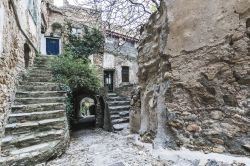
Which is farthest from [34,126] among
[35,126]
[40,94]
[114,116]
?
[114,116]

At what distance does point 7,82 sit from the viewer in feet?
15.0

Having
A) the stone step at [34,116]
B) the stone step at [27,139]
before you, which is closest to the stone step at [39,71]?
the stone step at [34,116]

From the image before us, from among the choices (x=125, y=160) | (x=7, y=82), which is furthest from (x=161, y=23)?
(x=7, y=82)

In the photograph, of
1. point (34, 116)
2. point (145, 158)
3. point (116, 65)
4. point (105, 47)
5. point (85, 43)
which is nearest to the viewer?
point (145, 158)

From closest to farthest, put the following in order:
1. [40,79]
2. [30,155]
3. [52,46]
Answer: [30,155], [40,79], [52,46]

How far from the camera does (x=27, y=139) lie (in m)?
4.00

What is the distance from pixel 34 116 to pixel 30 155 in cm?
147

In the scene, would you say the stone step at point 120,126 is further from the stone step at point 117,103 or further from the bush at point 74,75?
the bush at point 74,75

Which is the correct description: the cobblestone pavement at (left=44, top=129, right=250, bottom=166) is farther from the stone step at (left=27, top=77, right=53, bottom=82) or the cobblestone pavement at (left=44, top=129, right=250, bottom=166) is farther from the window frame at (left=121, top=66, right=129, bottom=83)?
the window frame at (left=121, top=66, right=129, bottom=83)

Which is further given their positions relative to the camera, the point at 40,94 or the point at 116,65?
the point at 116,65

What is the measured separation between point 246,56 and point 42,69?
7.40m

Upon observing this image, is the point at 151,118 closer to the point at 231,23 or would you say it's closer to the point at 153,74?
the point at 153,74

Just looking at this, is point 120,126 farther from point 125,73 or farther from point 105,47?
point 125,73

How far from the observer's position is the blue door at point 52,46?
1465 centimetres
